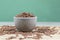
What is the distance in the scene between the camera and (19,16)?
0.83 meters

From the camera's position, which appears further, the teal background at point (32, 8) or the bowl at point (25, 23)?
the teal background at point (32, 8)

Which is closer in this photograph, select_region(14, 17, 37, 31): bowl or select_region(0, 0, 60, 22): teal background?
select_region(14, 17, 37, 31): bowl

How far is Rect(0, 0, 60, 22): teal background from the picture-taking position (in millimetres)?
1732

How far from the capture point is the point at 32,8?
68.4 inches

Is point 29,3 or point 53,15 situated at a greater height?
point 29,3

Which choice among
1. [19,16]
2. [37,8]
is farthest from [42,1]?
[19,16]

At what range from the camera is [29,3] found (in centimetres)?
174

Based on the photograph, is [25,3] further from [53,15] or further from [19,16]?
Answer: [19,16]

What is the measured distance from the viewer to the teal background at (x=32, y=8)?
1.73 metres

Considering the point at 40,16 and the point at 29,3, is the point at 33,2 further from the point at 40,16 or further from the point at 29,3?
the point at 40,16

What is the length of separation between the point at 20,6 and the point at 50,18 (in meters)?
0.33

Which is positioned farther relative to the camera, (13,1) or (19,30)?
(13,1)

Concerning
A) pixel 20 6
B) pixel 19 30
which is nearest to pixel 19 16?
pixel 19 30

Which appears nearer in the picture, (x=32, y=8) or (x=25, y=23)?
(x=25, y=23)
